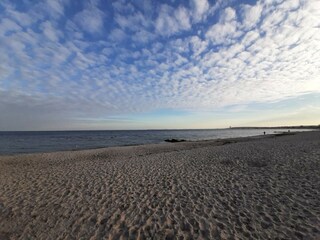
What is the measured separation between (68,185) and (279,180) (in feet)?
30.4

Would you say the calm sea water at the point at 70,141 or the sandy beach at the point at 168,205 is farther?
the calm sea water at the point at 70,141

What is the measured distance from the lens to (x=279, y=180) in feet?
27.8

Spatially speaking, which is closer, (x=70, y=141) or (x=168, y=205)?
(x=168, y=205)

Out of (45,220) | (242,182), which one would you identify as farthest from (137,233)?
(242,182)

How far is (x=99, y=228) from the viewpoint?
520 cm

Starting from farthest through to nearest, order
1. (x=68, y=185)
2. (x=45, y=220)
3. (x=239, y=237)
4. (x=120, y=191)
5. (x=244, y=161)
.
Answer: (x=244, y=161)
(x=68, y=185)
(x=120, y=191)
(x=45, y=220)
(x=239, y=237)

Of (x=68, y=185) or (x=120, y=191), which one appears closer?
(x=120, y=191)

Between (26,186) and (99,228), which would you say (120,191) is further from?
(26,186)

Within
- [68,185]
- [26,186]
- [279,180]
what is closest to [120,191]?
[68,185]

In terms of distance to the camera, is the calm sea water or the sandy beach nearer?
the sandy beach

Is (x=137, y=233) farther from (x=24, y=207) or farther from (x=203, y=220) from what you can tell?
(x=24, y=207)

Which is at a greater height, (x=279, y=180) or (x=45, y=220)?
(x=279, y=180)

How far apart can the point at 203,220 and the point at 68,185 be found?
21.3 feet

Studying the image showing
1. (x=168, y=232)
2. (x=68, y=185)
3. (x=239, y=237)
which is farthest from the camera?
(x=68, y=185)
